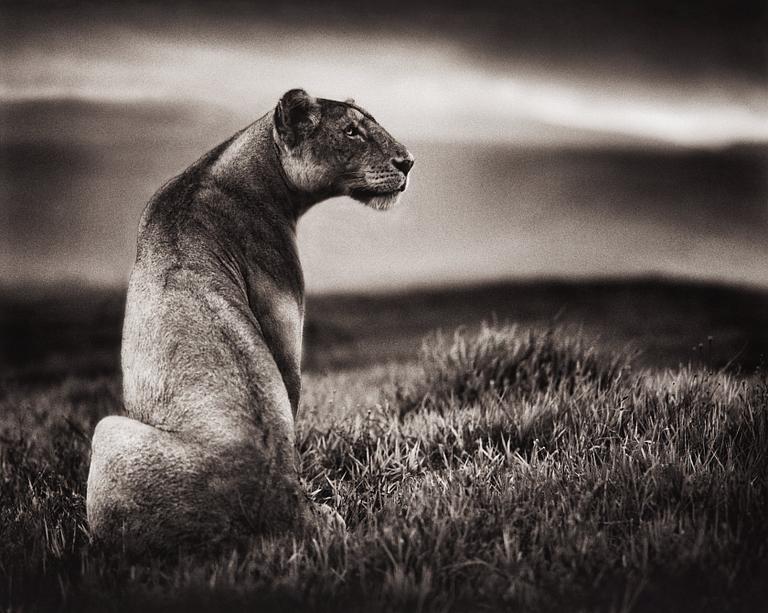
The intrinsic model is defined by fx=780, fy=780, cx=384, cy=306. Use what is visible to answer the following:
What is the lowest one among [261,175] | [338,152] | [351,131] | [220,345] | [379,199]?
[220,345]

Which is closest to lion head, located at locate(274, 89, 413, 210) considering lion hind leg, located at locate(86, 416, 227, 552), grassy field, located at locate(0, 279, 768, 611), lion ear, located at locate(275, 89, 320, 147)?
lion ear, located at locate(275, 89, 320, 147)

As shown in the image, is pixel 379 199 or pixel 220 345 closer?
pixel 220 345

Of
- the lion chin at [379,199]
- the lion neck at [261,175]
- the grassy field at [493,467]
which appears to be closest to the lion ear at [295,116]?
the lion neck at [261,175]

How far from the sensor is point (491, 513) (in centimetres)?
352

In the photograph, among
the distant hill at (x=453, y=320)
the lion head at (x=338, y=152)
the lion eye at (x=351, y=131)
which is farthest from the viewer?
the distant hill at (x=453, y=320)

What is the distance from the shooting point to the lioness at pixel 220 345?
350 cm

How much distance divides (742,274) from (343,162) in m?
2.69

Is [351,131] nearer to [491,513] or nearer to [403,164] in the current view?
[403,164]

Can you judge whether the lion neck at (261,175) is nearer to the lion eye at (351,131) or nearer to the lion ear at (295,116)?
the lion ear at (295,116)

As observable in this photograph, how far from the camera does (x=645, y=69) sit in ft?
16.7

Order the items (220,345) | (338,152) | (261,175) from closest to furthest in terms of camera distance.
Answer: (220,345) < (261,175) < (338,152)

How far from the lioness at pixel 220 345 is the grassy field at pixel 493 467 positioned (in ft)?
0.73

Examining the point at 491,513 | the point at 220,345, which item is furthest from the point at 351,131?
the point at 491,513

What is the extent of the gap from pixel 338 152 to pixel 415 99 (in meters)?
1.05
